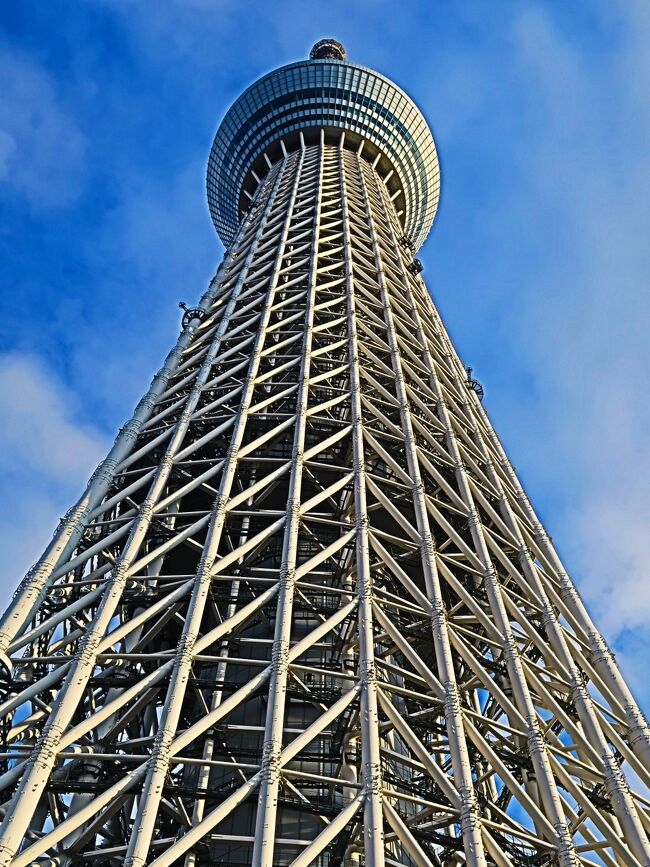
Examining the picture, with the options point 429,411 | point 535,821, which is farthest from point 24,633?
point 429,411

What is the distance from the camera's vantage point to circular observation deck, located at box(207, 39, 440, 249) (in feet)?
243

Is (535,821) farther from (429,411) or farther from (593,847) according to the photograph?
(429,411)

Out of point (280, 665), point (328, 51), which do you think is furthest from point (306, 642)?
point (328, 51)

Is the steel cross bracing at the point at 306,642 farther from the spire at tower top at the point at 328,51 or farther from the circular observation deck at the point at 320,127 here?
the spire at tower top at the point at 328,51

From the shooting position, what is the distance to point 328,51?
287ft

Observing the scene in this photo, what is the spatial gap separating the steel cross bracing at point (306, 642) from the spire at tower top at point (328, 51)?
50.0 metres

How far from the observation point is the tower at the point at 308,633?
64.4 ft

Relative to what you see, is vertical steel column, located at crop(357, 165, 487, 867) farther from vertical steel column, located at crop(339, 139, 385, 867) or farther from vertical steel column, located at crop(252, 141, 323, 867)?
vertical steel column, located at crop(252, 141, 323, 867)

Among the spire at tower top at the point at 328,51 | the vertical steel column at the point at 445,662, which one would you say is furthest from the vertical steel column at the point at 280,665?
the spire at tower top at the point at 328,51

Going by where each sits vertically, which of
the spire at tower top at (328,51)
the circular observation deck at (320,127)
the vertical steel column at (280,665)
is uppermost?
the spire at tower top at (328,51)

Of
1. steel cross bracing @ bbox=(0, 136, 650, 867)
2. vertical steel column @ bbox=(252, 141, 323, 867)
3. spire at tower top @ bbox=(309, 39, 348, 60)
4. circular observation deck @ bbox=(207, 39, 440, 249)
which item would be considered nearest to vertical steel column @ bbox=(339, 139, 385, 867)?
steel cross bracing @ bbox=(0, 136, 650, 867)

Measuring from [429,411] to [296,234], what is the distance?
1949 centimetres

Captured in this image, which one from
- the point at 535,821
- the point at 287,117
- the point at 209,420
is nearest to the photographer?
the point at 535,821

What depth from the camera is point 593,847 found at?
21.6m
